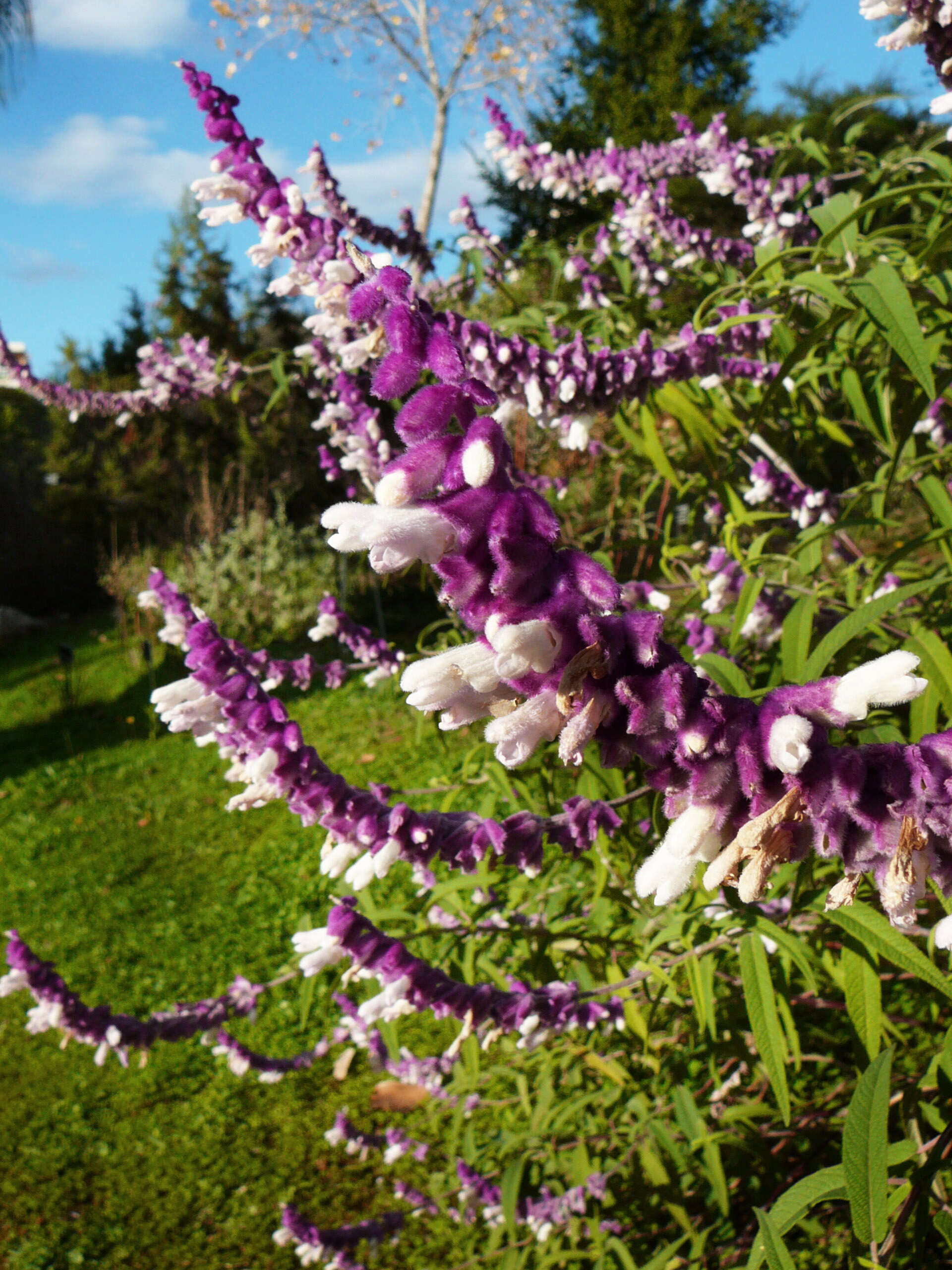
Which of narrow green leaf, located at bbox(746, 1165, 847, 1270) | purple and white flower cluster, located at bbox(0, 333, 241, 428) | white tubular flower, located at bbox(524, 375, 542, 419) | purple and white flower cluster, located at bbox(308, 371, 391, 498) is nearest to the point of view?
narrow green leaf, located at bbox(746, 1165, 847, 1270)

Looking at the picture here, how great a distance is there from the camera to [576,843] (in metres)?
1.49

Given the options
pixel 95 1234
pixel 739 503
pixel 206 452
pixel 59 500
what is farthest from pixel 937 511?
pixel 59 500

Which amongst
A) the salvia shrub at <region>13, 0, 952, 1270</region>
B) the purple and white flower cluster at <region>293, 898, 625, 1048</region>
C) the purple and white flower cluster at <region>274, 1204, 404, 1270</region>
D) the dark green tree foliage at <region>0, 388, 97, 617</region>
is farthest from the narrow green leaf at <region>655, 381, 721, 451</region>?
the dark green tree foliage at <region>0, 388, 97, 617</region>

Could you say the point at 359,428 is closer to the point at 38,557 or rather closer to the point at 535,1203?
the point at 535,1203

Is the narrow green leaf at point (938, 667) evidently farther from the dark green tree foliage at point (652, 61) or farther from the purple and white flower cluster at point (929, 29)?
the dark green tree foliage at point (652, 61)

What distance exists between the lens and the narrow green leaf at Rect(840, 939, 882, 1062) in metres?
1.24

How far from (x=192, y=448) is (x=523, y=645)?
1392 centimetres

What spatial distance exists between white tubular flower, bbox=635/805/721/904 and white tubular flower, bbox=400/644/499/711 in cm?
19

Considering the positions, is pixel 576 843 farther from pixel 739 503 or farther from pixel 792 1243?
pixel 792 1243

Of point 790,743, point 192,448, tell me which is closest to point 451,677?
point 790,743

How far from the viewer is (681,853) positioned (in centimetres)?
75

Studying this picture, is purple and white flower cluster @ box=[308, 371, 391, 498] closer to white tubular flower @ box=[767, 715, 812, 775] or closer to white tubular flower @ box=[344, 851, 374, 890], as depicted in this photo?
white tubular flower @ box=[344, 851, 374, 890]

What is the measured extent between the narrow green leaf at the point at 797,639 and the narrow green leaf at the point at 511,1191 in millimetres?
1399

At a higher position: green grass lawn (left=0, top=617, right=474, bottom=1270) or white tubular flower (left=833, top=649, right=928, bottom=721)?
white tubular flower (left=833, top=649, right=928, bottom=721)
